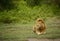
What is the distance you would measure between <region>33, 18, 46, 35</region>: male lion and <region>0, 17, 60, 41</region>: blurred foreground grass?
45 mm

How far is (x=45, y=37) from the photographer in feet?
7.95

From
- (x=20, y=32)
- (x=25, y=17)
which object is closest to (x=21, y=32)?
(x=20, y=32)

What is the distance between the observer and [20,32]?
2.44 meters

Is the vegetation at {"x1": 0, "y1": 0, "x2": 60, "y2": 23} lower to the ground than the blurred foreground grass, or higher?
higher

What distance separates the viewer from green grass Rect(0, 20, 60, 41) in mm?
2400

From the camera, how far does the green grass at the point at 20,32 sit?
240 centimetres

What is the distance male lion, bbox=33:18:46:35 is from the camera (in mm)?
2469

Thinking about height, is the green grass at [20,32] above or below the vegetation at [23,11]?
below

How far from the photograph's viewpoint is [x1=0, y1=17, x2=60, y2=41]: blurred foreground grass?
2.40 m

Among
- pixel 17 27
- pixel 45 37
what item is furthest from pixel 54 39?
pixel 17 27

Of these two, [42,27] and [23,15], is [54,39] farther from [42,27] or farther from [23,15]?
[23,15]

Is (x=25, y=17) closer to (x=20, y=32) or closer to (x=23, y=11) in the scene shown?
(x=23, y=11)

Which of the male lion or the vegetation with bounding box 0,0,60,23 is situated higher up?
the vegetation with bounding box 0,0,60,23

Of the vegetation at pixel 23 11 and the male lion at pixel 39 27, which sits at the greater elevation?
the vegetation at pixel 23 11
